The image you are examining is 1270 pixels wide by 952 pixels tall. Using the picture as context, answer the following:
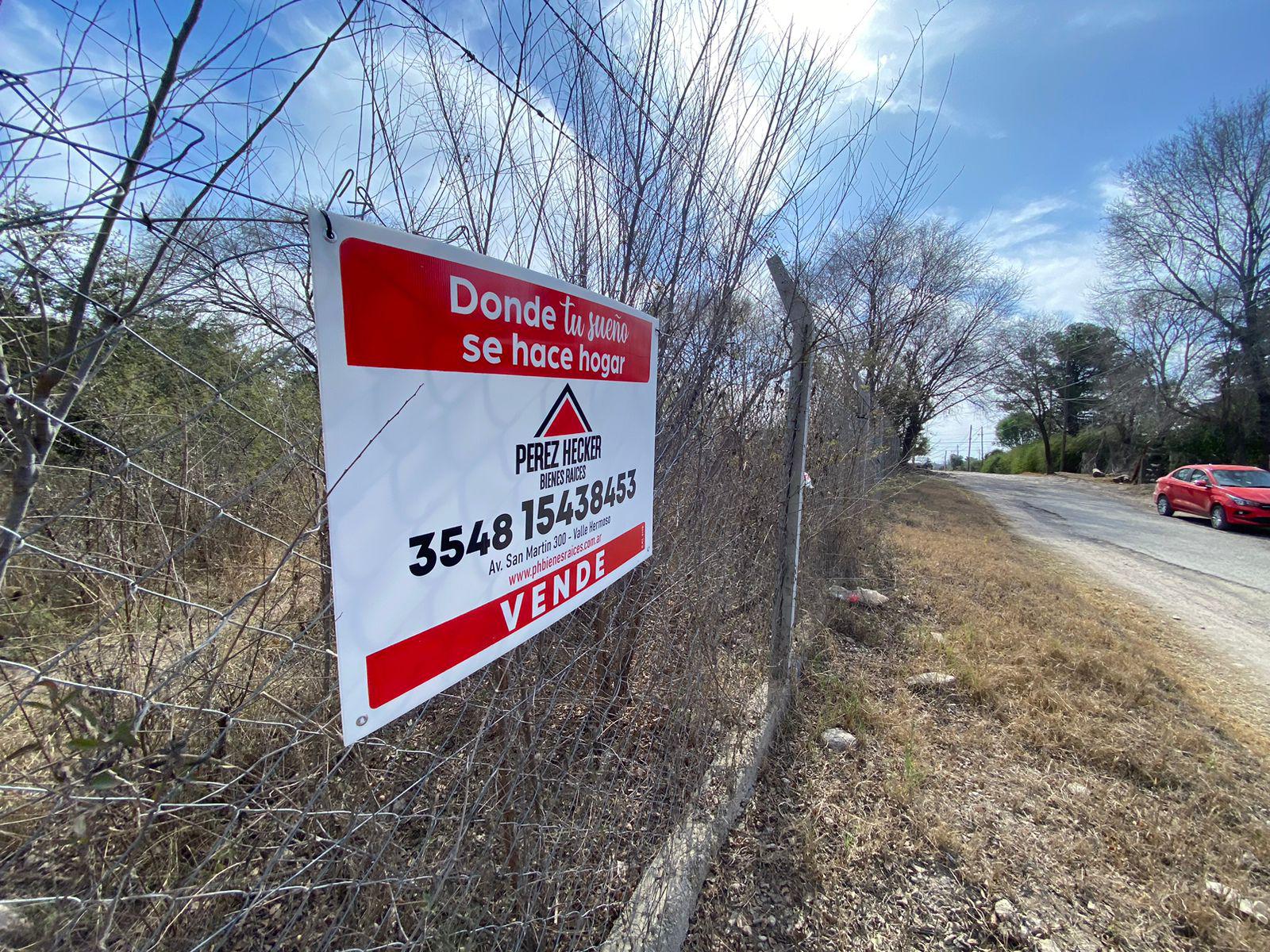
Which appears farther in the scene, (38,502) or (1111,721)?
(1111,721)

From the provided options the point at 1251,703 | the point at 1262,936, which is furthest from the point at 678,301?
the point at 1251,703

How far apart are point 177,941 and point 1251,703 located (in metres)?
5.68

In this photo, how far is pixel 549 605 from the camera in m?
1.14

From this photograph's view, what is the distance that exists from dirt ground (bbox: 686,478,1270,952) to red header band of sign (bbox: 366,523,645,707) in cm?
142

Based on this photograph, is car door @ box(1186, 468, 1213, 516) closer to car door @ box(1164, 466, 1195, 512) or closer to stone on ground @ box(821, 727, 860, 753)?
car door @ box(1164, 466, 1195, 512)

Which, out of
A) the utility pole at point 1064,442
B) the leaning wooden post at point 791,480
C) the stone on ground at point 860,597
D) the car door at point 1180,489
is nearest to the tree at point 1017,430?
the utility pole at point 1064,442

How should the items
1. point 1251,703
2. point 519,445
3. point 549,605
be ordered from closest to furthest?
point 519,445 < point 549,605 < point 1251,703

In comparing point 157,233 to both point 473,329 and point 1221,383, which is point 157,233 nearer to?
point 473,329

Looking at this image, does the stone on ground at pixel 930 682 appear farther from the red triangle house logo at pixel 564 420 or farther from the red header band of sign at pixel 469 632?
the red triangle house logo at pixel 564 420

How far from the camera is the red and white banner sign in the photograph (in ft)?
2.33

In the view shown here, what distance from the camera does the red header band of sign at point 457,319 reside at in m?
0.72

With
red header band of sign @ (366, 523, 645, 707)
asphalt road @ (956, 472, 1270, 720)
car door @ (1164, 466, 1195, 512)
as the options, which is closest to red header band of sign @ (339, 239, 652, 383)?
red header band of sign @ (366, 523, 645, 707)

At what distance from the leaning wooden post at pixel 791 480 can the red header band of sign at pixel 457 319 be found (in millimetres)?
1596

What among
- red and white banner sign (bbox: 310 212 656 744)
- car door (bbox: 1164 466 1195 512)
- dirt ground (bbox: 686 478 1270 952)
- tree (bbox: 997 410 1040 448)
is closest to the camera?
red and white banner sign (bbox: 310 212 656 744)
